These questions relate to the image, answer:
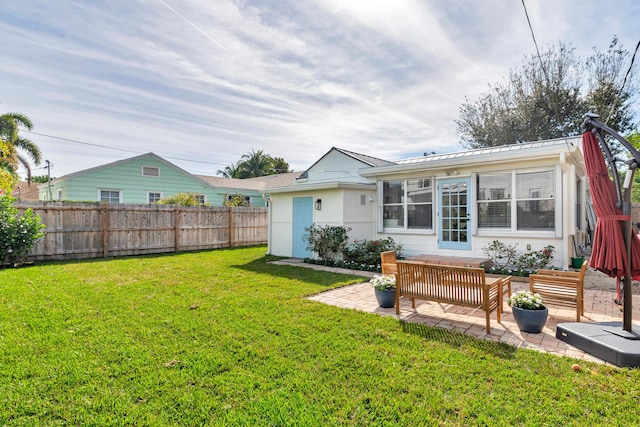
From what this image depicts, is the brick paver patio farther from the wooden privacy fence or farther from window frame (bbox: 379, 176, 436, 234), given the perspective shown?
the wooden privacy fence

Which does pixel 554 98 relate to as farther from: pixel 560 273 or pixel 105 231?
pixel 105 231

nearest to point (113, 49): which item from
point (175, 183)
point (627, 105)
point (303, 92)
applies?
point (303, 92)

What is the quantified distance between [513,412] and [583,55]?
2157cm

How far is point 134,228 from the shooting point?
11422 millimetres

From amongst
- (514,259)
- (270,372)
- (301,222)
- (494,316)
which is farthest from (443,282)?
(301,222)

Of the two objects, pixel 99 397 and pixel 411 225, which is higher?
pixel 411 225

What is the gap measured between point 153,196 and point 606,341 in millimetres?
19473

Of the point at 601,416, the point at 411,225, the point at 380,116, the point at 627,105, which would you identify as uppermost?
the point at 627,105

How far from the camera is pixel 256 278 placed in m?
7.15

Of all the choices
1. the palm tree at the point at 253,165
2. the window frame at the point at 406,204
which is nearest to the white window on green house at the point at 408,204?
the window frame at the point at 406,204

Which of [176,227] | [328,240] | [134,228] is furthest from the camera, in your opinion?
[176,227]

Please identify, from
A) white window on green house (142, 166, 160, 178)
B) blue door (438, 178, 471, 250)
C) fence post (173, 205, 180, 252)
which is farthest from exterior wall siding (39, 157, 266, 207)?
blue door (438, 178, 471, 250)

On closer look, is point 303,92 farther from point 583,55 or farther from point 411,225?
point 583,55

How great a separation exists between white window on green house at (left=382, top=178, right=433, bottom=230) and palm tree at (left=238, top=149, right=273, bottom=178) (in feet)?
84.3
